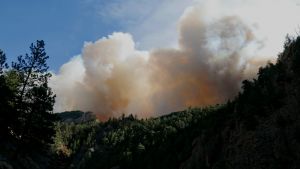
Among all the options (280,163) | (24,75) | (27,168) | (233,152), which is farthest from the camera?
(24,75)

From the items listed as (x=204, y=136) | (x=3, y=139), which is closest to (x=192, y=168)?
(x=204, y=136)

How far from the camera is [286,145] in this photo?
36250 mm

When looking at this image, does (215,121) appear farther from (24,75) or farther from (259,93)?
(24,75)

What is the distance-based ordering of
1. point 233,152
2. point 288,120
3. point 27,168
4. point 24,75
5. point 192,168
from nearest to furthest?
point 288,120
point 233,152
point 192,168
point 27,168
point 24,75

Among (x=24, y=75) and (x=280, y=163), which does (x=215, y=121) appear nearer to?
(x=280, y=163)

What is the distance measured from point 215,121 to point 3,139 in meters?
34.3

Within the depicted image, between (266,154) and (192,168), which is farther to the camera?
(192,168)

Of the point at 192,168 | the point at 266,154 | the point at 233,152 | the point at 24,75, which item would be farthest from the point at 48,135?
the point at 266,154

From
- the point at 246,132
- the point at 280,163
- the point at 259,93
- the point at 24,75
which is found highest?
the point at 24,75

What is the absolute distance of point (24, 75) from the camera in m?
68.4

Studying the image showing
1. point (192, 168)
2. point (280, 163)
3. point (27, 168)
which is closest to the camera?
point (280, 163)

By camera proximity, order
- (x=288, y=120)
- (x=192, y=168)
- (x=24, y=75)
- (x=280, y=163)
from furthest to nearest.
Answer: (x=24, y=75), (x=192, y=168), (x=288, y=120), (x=280, y=163)

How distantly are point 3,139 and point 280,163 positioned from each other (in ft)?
153

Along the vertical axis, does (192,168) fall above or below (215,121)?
below
